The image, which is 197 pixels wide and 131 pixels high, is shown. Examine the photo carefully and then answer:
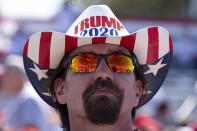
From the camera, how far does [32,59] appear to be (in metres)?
2.94

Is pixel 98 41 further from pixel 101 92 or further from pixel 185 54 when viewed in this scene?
pixel 185 54

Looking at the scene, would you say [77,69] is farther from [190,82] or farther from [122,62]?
[190,82]

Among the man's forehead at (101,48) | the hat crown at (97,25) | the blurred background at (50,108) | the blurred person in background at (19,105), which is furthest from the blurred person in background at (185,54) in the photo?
the man's forehead at (101,48)

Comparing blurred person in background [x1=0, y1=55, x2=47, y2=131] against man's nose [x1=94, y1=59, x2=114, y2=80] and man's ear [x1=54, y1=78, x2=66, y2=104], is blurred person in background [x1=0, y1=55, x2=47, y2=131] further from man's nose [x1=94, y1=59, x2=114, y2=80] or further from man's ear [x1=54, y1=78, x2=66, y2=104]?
man's nose [x1=94, y1=59, x2=114, y2=80]

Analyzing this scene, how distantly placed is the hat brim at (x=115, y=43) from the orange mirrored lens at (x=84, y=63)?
0.07m

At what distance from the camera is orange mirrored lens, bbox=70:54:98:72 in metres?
2.69

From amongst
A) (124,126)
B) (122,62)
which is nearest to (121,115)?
(124,126)

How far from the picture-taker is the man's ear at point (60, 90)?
2.88 m

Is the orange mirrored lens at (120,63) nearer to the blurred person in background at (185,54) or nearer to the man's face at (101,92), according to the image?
the man's face at (101,92)

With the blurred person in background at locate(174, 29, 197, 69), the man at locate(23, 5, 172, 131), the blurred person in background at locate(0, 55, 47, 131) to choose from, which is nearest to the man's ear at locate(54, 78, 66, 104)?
the man at locate(23, 5, 172, 131)

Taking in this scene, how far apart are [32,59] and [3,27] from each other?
1316 centimetres

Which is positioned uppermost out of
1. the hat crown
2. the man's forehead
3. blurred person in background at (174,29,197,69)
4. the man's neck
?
the hat crown

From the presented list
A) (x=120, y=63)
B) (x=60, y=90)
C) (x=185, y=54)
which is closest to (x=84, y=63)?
(x=120, y=63)

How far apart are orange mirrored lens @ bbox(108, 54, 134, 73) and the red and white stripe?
0.08 meters
